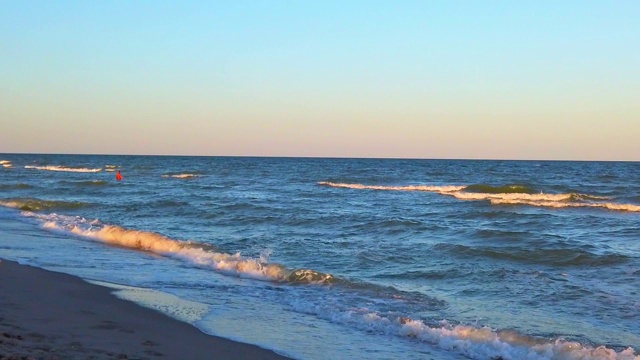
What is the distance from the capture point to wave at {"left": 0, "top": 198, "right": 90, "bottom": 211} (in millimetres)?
25984

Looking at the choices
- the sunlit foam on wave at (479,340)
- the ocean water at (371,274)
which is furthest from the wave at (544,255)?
→ the sunlit foam on wave at (479,340)

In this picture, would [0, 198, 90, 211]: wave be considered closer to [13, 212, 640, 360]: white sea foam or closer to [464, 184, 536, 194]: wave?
[13, 212, 640, 360]: white sea foam

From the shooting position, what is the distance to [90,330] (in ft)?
23.6

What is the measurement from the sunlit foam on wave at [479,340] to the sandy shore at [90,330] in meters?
1.86

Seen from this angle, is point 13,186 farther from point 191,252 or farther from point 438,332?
point 438,332

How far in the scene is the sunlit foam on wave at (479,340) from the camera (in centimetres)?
713

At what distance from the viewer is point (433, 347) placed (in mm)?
7559

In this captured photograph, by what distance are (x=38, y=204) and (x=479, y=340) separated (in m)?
22.7

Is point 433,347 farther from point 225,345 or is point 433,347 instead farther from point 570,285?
point 570,285

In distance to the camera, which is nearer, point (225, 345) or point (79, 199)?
point (225, 345)

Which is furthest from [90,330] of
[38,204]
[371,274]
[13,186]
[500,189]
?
[13,186]

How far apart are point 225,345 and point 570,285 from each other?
6.14 metres

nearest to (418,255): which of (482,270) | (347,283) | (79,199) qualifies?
(482,270)

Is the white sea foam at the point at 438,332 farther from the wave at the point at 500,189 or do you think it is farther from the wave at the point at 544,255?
the wave at the point at 500,189
